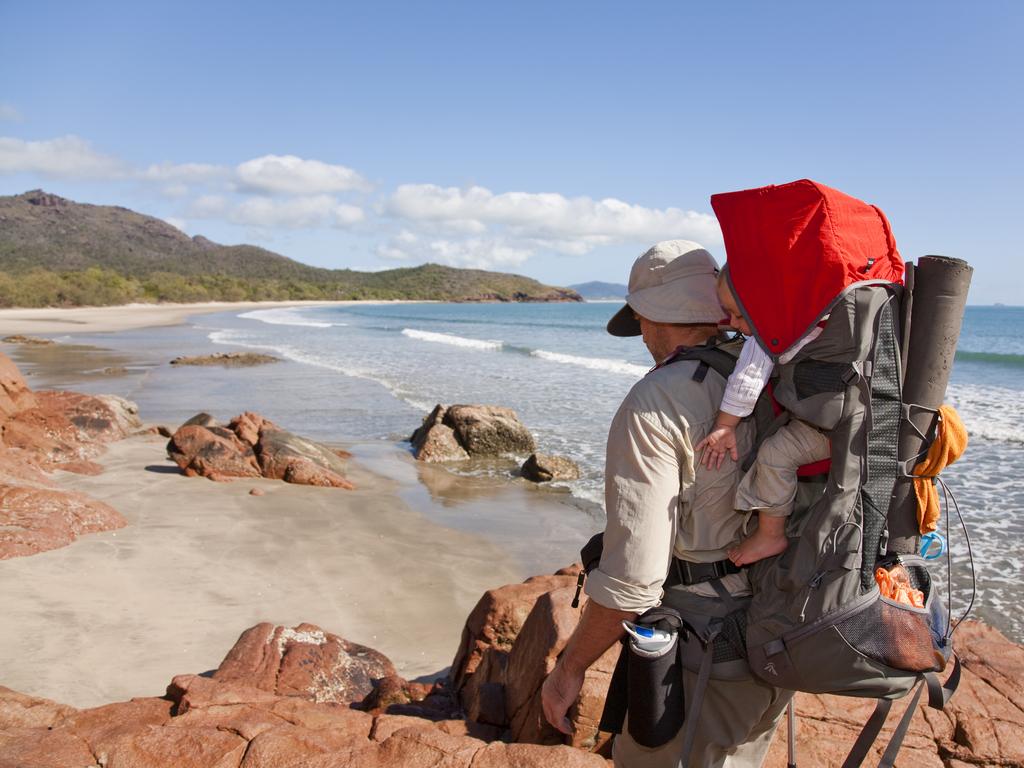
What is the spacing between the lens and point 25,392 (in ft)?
33.7

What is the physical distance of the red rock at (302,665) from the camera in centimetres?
407

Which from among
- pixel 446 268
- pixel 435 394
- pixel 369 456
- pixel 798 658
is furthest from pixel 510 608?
pixel 446 268

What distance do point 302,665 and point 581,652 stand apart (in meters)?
2.61

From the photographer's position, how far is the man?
1.95m

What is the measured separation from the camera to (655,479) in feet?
6.35

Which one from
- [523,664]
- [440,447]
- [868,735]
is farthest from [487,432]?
[868,735]

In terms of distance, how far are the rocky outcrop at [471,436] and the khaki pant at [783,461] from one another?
10.0 m

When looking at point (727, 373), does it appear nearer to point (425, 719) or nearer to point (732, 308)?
point (732, 308)

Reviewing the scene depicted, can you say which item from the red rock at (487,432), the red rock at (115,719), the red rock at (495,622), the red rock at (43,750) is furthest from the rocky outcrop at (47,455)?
the red rock at (487,432)

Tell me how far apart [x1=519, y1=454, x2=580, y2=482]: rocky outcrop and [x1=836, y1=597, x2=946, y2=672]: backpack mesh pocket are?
878 centimetres

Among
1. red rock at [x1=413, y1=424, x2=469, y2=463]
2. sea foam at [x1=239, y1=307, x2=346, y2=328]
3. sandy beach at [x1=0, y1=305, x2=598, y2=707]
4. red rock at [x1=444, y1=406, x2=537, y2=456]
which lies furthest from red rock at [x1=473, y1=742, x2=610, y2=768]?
sea foam at [x1=239, y1=307, x2=346, y2=328]

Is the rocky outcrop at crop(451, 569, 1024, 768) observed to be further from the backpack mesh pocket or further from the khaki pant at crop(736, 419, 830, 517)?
the khaki pant at crop(736, 419, 830, 517)

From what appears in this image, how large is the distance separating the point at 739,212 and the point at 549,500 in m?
7.98

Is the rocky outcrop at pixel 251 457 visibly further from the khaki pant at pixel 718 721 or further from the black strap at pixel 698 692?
the black strap at pixel 698 692
